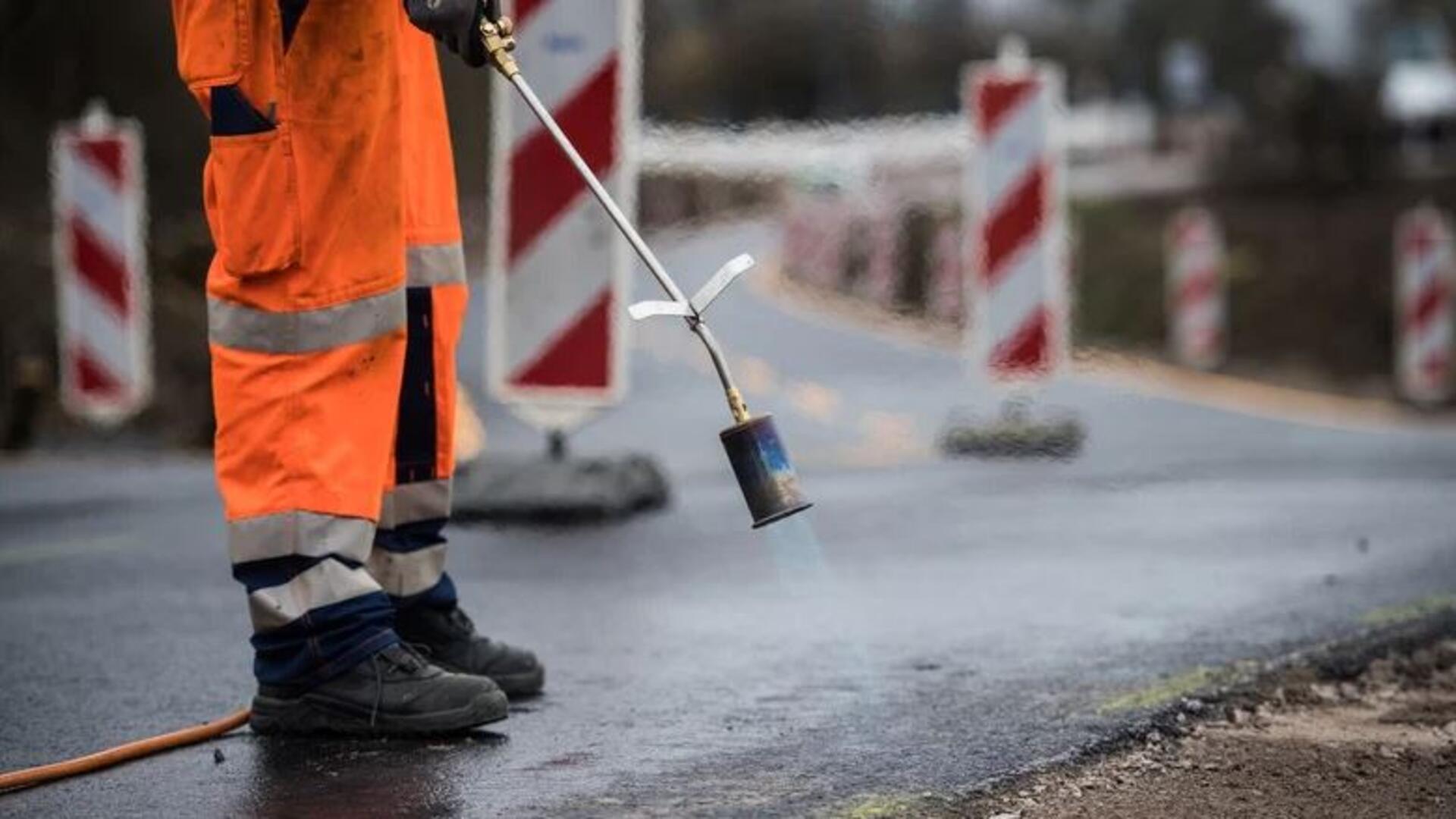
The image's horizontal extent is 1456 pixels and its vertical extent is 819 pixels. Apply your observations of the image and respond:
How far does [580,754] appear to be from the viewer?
12.4ft

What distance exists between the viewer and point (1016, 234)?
10.9m

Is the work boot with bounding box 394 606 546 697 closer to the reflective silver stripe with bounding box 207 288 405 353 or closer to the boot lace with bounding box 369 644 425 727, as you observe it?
the boot lace with bounding box 369 644 425 727

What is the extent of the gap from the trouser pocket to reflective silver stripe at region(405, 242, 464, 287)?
1.33ft

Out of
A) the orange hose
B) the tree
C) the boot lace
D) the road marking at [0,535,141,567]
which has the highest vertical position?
the tree

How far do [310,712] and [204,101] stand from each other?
3.02ft

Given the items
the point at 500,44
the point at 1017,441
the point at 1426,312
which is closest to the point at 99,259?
the point at 1017,441

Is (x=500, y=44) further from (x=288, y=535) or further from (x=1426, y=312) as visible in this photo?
(x=1426, y=312)

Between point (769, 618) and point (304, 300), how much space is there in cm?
169

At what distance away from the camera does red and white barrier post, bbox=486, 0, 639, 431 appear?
24.4ft

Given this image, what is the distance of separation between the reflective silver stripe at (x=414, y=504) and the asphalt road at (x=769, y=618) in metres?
0.35

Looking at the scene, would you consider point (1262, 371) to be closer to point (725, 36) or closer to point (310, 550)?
point (725, 36)

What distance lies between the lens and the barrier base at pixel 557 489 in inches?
287

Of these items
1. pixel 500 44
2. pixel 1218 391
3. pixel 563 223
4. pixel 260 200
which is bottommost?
pixel 1218 391

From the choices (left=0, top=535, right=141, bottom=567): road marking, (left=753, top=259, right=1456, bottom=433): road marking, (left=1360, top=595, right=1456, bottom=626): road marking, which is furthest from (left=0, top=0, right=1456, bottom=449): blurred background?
(left=1360, top=595, right=1456, bottom=626): road marking
